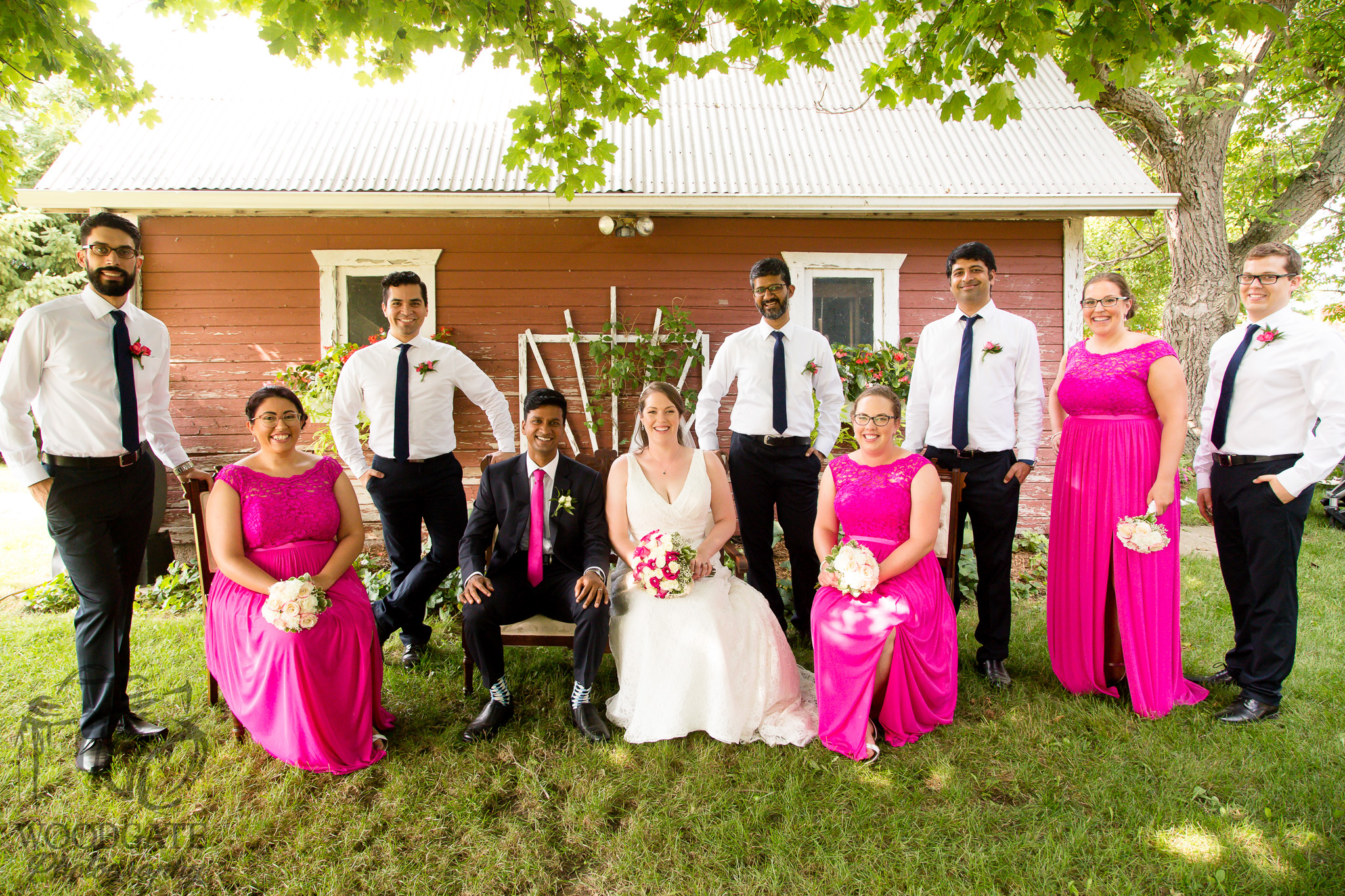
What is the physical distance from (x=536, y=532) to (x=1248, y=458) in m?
3.59

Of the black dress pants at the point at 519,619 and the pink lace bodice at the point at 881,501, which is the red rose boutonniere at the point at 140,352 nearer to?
the black dress pants at the point at 519,619

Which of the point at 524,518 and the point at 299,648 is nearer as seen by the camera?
the point at 299,648

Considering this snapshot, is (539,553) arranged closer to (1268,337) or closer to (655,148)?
(1268,337)

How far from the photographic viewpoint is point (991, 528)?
3.85m

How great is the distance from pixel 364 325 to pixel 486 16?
4564 mm

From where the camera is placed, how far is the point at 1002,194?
6574mm

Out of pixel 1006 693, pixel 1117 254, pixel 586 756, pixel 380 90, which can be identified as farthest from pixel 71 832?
pixel 1117 254

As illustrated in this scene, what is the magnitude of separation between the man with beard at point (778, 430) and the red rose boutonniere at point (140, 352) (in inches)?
118

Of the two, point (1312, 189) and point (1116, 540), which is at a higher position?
point (1312, 189)

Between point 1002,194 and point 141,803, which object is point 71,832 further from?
point 1002,194

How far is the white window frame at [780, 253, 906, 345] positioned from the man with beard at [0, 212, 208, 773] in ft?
18.2

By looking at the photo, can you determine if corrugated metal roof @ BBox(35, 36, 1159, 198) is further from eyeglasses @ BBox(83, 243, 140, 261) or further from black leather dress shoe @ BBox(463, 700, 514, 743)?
black leather dress shoe @ BBox(463, 700, 514, 743)

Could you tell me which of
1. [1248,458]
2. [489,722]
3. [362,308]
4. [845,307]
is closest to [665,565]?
[489,722]

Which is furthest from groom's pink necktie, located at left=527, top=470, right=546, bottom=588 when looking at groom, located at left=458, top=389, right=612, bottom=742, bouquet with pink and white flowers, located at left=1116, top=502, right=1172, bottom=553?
bouquet with pink and white flowers, located at left=1116, top=502, right=1172, bottom=553
